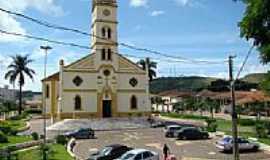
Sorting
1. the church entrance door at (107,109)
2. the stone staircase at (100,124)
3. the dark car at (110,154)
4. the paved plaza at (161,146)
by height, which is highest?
the church entrance door at (107,109)

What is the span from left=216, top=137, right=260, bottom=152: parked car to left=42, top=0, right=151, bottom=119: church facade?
31339 mm

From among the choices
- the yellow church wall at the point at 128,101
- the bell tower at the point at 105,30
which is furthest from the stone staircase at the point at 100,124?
the bell tower at the point at 105,30

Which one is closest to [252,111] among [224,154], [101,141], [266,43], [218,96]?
[218,96]

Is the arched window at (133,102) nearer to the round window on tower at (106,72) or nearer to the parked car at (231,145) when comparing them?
the round window on tower at (106,72)

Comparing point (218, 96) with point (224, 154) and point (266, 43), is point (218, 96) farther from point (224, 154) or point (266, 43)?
point (266, 43)

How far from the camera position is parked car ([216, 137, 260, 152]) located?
3422 cm

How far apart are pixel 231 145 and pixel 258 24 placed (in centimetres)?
2010

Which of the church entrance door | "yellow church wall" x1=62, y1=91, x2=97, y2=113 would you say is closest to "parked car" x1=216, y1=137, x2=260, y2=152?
"yellow church wall" x1=62, y1=91, x2=97, y2=113

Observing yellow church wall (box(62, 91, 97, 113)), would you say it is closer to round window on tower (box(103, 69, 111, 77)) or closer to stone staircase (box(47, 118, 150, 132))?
stone staircase (box(47, 118, 150, 132))

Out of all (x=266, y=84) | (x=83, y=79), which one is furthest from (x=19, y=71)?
(x=266, y=84)

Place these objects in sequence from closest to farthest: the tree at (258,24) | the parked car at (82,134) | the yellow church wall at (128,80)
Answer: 1. the tree at (258,24)
2. the parked car at (82,134)
3. the yellow church wall at (128,80)

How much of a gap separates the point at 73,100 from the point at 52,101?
6940 mm

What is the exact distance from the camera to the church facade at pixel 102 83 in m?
63.2

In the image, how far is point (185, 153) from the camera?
34.4 metres
